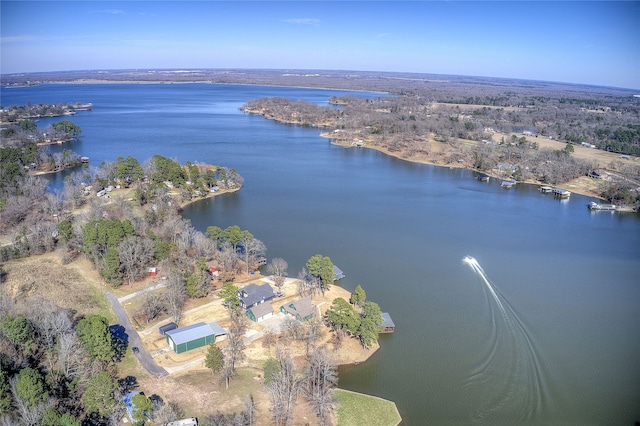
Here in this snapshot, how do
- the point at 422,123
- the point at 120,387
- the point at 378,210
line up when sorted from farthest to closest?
the point at 422,123 < the point at 378,210 < the point at 120,387

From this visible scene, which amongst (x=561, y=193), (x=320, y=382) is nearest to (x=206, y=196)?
(x=320, y=382)

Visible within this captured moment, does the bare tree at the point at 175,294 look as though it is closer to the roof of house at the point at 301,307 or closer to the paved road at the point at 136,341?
the paved road at the point at 136,341

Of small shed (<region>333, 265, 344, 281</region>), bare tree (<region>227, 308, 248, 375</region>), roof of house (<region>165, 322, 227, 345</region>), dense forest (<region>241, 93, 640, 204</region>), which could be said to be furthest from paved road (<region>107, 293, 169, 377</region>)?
dense forest (<region>241, 93, 640, 204</region>)

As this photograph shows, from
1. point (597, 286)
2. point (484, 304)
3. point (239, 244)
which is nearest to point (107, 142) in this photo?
point (239, 244)

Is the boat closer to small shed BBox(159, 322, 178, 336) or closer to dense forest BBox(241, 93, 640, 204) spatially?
dense forest BBox(241, 93, 640, 204)

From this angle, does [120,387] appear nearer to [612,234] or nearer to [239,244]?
[239,244]
